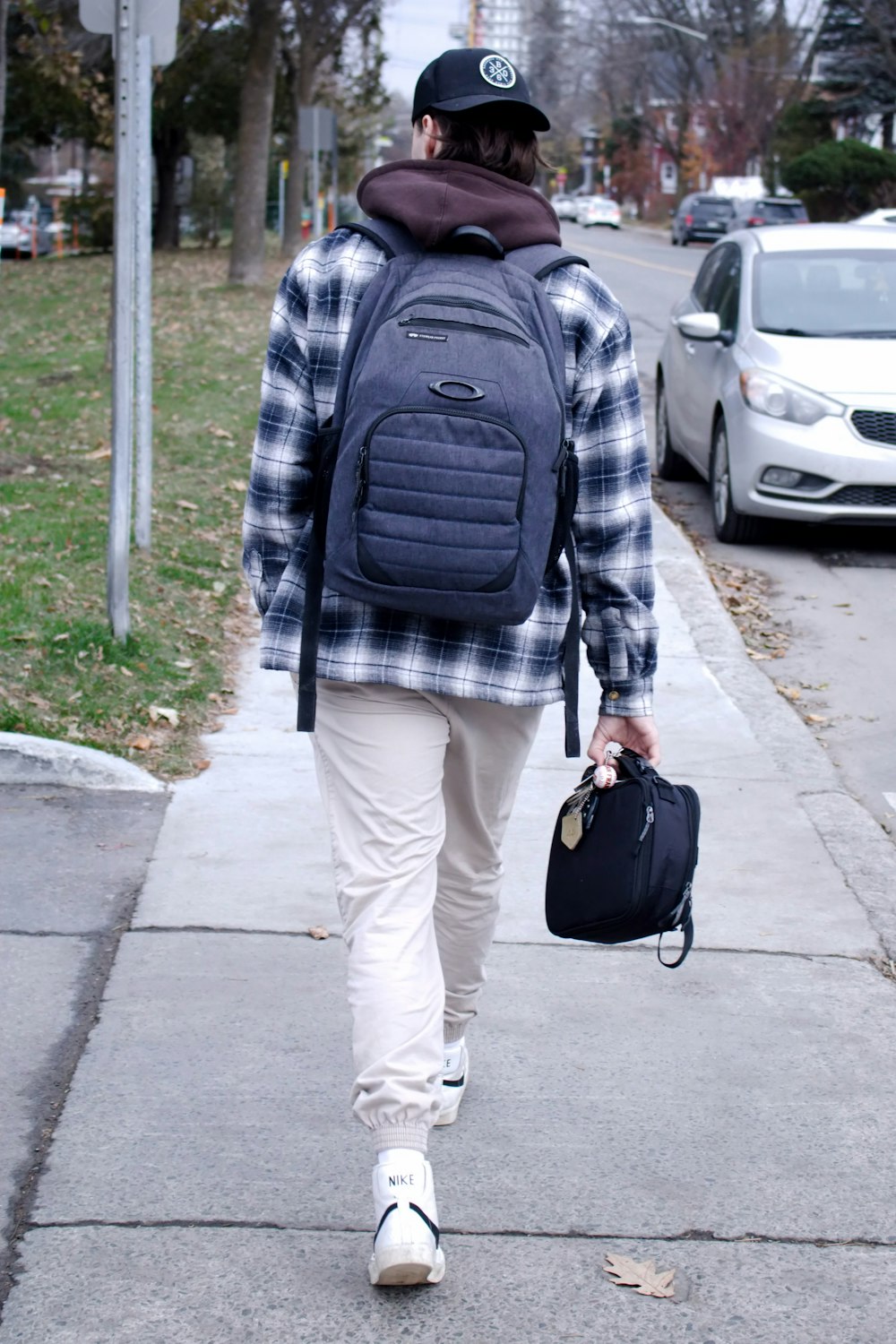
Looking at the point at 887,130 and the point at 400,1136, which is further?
the point at 887,130

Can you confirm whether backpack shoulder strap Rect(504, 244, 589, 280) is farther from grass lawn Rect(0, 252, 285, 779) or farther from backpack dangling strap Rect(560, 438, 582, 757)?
grass lawn Rect(0, 252, 285, 779)

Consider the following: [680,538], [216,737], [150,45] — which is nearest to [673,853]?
[216,737]

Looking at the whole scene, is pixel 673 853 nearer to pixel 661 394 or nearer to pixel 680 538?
pixel 680 538

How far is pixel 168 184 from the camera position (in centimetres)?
3850

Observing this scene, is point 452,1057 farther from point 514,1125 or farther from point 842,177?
point 842,177

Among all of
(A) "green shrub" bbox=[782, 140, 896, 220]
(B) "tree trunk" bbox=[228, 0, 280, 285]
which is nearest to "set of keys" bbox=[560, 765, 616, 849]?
(B) "tree trunk" bbox=[228, 0, 280, 285]

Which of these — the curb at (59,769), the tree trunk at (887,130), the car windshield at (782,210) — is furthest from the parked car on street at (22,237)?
the curb at (59,769)

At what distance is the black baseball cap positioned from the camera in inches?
103

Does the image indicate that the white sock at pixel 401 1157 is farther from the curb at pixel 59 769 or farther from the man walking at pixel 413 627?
the curb at pixel 59 769

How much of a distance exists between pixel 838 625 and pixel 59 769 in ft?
13.4

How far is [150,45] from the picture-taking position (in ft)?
23.6

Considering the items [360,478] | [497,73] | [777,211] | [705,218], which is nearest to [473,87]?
[497,73]

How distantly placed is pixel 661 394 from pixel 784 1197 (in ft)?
29.8

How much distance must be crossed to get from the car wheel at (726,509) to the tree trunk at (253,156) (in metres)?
15.1
